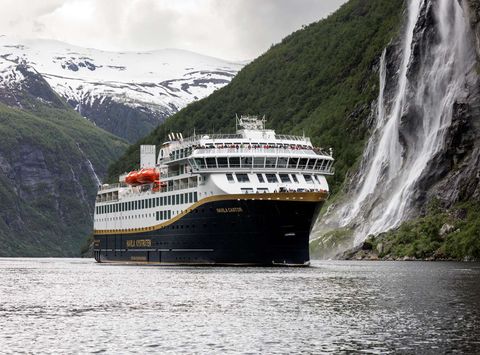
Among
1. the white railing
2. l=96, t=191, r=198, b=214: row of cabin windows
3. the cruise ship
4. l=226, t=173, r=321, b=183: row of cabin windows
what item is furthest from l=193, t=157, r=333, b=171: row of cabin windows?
l=96, t=191, r=198, b=214: row of cabin windows

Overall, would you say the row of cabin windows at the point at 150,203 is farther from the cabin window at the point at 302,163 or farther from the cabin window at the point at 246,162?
the cabin window at the point at 302,163

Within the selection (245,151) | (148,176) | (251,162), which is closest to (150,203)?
(148,176)

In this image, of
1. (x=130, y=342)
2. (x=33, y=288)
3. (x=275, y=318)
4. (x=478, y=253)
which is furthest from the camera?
(x=478, y=253)

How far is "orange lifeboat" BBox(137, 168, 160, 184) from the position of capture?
535 ft

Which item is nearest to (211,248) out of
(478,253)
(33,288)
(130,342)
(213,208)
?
(213,208)

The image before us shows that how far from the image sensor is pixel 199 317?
70.8 metres

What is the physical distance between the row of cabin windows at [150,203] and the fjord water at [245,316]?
34392 mm

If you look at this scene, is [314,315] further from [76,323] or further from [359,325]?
[76,323]

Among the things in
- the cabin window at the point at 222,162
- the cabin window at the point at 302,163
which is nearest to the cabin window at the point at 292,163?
the cabin window at the point at 302,163

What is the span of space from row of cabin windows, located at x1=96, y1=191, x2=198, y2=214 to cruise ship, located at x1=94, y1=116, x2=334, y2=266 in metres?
0.18

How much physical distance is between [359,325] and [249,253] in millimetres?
68844

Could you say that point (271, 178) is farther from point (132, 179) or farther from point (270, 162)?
point (132, 179)

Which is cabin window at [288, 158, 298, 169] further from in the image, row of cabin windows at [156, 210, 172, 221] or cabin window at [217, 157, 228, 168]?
row of cabin windows at [156, 210, 172, 221]

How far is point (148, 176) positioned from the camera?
165500 mm
